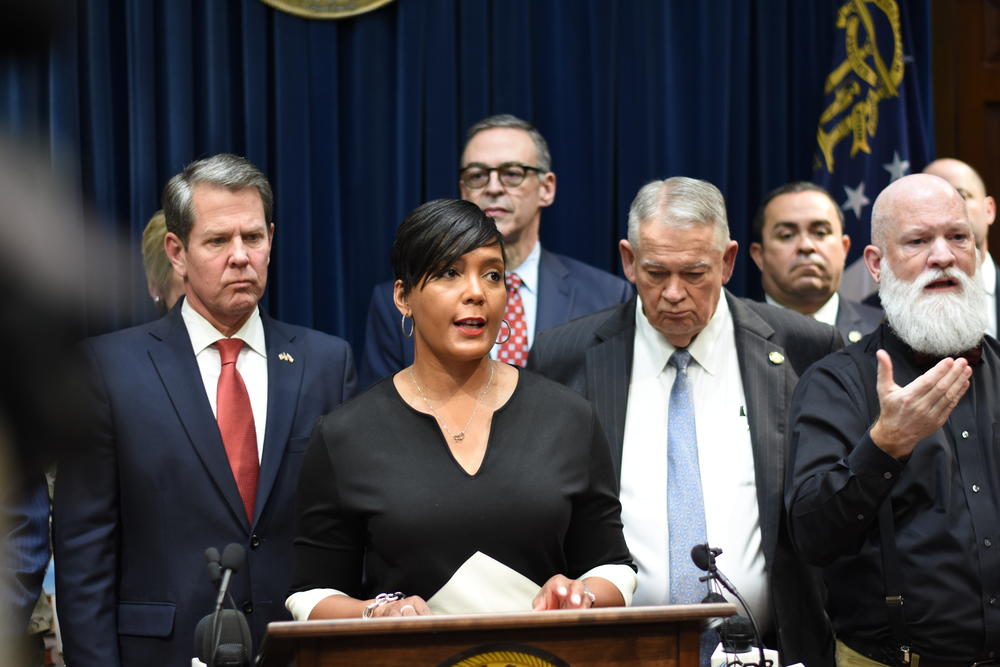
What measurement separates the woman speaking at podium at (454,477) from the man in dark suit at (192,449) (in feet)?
1.79

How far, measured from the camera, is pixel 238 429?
3.29m

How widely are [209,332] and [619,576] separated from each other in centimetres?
134

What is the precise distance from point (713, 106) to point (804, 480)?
2.70m

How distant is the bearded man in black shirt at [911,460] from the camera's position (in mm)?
2850

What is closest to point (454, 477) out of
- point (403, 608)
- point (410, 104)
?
point (403, 608)

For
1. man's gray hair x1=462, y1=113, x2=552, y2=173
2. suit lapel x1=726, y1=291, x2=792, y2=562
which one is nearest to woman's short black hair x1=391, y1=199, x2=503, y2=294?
suit lapel x1=726, y1=291, x2=792, y2=562

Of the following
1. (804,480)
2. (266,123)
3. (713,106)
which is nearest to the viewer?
(804,480)

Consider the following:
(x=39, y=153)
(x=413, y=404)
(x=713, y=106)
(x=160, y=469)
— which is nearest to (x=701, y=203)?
(x=413, y=404)

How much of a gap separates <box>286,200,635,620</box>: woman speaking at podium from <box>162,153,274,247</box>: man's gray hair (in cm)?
80

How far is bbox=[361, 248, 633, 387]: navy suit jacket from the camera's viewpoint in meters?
4.30

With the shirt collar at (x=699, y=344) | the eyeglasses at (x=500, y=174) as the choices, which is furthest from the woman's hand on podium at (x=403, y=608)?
the eyeglasses at (x=500, y=174)

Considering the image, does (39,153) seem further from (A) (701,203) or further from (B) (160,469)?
(A) (701,203)

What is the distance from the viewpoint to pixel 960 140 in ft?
18.9

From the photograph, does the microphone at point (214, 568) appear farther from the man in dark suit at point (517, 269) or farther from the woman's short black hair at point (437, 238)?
the man in dark suit at point (517, 269)
